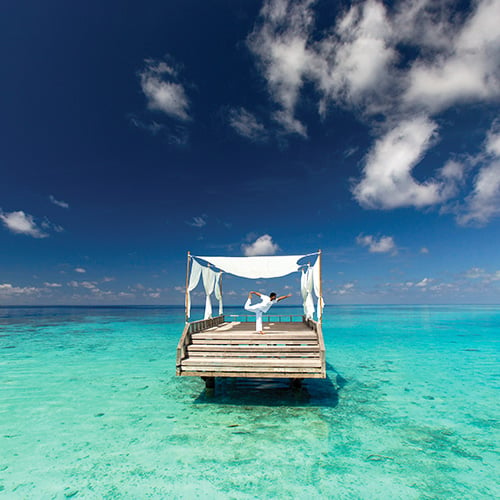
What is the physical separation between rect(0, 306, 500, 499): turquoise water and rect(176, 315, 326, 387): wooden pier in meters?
1.36

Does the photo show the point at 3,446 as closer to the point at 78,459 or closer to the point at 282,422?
the point at 78,459

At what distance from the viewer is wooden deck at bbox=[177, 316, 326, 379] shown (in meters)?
8.66

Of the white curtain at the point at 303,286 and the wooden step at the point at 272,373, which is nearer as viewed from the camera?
the wooden step at the point at 272,373

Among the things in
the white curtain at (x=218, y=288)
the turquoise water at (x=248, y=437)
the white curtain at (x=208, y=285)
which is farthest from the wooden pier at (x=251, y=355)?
the white curtain at (x=218, y=288)

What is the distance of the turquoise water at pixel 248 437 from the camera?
5.77 meters

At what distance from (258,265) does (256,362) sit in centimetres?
557

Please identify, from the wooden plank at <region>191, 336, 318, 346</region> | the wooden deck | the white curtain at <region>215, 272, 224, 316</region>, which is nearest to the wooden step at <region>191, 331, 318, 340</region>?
the wooden deck

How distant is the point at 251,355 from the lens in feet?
30.8

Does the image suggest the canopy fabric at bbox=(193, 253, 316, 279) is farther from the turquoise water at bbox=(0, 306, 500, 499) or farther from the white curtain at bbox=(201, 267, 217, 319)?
the turquoise water at bbox=(0, 306, 500, 499)

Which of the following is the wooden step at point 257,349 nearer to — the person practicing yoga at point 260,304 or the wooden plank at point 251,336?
the wooden plank at point 251,336

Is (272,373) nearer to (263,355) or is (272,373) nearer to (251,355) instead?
(263,355)

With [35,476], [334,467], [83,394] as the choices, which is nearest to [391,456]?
[334,467]

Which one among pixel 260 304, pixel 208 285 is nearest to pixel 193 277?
pixel 208 285

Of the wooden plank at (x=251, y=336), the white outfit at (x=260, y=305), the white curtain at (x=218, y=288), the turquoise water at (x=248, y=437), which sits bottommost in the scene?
the turquoise water at (x=248, y=437)
